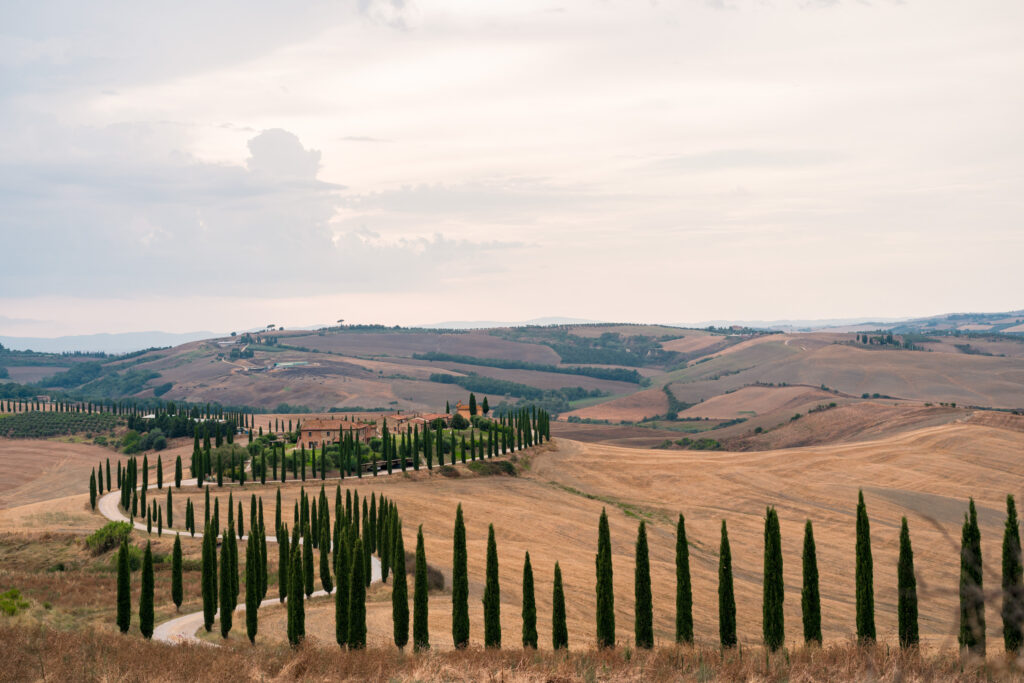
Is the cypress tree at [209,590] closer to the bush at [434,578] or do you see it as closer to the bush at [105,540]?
the bush at [434,578]

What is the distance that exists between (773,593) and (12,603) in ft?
123

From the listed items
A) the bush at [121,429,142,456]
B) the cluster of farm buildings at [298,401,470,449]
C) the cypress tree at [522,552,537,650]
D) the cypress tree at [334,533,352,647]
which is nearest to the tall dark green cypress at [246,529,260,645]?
the cypress tree at [334,533,352,647]

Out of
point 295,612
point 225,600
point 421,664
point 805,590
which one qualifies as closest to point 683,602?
point 805,590

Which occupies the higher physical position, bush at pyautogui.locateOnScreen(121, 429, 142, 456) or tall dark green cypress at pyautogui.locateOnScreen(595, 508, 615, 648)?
tall dark green cypress at pyautogui.locateOnScreen(595, 508, 615, 648)

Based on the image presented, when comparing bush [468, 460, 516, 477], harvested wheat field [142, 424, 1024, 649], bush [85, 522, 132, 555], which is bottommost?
harvested wheat field [142, 424, 1024, 649]

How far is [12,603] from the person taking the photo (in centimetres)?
4359

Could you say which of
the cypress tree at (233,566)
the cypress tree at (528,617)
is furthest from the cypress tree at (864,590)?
the cypress tree at (233,566)

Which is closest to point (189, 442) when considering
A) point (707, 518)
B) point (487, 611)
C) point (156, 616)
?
point (707, 518)

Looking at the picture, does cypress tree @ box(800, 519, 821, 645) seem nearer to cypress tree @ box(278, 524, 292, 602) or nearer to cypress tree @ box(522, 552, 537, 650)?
cypress tree @ box(522, 552, 537, 650)

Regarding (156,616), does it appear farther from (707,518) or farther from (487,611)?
(707,518)

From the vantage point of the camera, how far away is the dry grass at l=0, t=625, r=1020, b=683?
1286 inches

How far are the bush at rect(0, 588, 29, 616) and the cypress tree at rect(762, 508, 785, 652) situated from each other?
36219 millimetres

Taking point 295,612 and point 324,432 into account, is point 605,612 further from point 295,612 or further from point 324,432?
point 324,432

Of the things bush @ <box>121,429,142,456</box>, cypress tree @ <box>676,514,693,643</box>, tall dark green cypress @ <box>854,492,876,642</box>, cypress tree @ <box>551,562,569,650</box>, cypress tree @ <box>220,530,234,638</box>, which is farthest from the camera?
bush @ <box>121,429,142,456</box>
